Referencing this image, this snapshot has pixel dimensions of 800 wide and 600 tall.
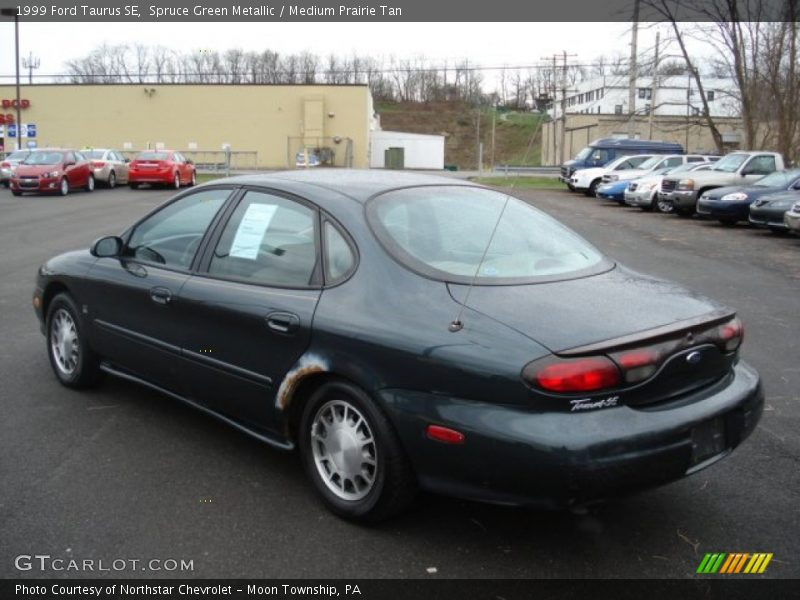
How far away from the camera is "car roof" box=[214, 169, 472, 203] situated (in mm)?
3805

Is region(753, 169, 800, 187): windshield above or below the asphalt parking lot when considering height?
above

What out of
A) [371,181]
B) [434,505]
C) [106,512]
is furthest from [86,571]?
[371,181]

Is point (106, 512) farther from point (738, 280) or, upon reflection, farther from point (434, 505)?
point (738, 280)

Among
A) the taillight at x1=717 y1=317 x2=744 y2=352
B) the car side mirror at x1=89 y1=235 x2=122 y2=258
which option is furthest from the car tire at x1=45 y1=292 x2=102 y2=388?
the taillight at x1=717 y1=317 x2=744 y2=352

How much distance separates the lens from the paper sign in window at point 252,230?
392cm

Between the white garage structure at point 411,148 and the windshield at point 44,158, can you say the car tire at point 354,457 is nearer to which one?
the windshield at point 44,158

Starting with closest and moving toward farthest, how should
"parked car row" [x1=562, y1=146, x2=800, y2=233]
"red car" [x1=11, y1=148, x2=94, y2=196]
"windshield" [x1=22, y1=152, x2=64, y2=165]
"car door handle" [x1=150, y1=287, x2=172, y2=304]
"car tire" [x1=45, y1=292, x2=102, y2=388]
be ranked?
"car door handle" [x1=150, y1=287, x2=172, y2=304], "car tire" [x1=45, y1=292, x2=102, y2=388], "parked car row" [x1=562, y1=146, x2=800, y2=233], "red car" [x1=11, y1=148, x2=94, y2=196], "windshield" [x1=22, y1=152, x2=64, y2=165]

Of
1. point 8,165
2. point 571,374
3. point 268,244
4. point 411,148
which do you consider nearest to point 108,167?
point 8,165

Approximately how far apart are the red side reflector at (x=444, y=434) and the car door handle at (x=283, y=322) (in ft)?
2.84

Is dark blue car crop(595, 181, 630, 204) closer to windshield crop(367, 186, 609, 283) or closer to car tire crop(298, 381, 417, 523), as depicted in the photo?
windshield crop(367, 186, 609, 283)

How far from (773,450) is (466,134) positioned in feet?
330

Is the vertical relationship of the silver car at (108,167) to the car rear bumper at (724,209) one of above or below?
above

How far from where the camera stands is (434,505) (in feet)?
11.7

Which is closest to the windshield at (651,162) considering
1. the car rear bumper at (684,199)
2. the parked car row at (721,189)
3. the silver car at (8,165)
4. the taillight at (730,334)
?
the parked car row at (721,189)
